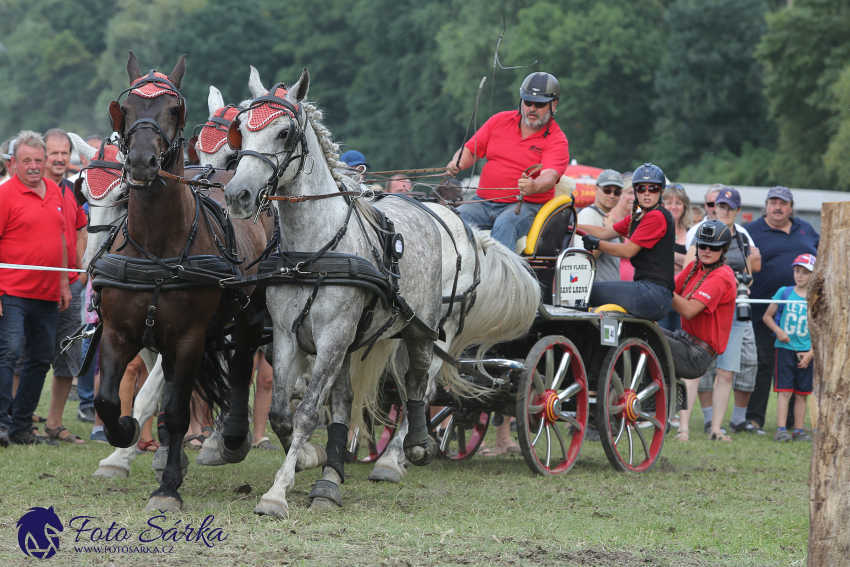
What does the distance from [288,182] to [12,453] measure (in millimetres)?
3258

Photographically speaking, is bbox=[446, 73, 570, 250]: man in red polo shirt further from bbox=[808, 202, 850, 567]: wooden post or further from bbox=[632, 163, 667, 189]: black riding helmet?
bbox=[808, 202, 850, 567]: wooden post

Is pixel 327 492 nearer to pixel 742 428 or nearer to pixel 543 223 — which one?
pixel 543 223

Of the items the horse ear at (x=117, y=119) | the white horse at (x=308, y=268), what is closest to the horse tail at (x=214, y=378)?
the white horse at (x=308, y=268)

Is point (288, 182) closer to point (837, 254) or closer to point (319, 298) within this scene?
point (319, 298)

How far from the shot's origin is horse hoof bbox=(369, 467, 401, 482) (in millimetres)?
6250

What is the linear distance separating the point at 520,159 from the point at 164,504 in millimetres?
3714

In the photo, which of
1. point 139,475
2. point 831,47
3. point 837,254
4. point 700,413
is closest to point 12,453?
point 139,475

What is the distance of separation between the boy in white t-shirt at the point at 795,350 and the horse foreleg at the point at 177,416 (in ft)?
21.2

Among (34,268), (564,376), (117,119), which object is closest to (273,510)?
(117,119)

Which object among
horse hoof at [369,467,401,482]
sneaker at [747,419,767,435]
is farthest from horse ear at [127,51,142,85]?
sneaker at [747,419,767,435]

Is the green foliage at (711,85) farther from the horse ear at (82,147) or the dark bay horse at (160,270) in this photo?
the dark bay horse at (160,270)

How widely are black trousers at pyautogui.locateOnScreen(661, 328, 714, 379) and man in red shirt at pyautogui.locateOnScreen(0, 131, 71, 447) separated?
4606mm

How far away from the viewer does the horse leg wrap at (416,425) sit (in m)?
6.19

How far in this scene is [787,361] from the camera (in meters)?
9.75
